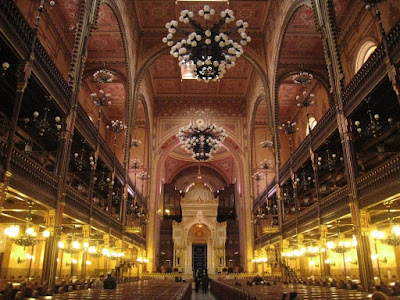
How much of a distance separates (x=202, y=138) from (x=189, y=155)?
1726cm

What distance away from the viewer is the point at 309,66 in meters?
19.9

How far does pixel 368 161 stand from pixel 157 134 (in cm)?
1643

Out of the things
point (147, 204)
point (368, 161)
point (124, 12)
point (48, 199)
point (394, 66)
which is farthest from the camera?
point (147, 204)

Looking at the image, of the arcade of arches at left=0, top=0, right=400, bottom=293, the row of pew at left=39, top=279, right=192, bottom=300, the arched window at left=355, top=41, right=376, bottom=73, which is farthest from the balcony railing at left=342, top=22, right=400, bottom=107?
the row of pew at left=39, top=279, right=192, bottom=300

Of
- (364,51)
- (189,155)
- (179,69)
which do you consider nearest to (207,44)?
(364,51)

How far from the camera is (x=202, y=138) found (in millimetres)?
17328

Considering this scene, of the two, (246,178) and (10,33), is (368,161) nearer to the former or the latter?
(246,178)

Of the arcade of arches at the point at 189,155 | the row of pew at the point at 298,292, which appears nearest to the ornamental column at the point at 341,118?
the arcade of arches at the point at 189,155

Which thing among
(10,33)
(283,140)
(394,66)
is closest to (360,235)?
(394,66)

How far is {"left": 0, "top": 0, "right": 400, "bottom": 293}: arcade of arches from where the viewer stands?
938 cm

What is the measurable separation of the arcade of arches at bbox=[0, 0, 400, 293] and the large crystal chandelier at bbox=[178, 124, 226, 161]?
3530mm

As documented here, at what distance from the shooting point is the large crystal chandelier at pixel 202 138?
1753 cm

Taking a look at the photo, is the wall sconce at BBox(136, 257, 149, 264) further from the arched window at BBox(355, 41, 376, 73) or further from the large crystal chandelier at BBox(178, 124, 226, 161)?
the arched window at BBox(355, 41, 376, 73)

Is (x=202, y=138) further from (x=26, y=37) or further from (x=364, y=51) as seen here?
(x=26, y=37)
